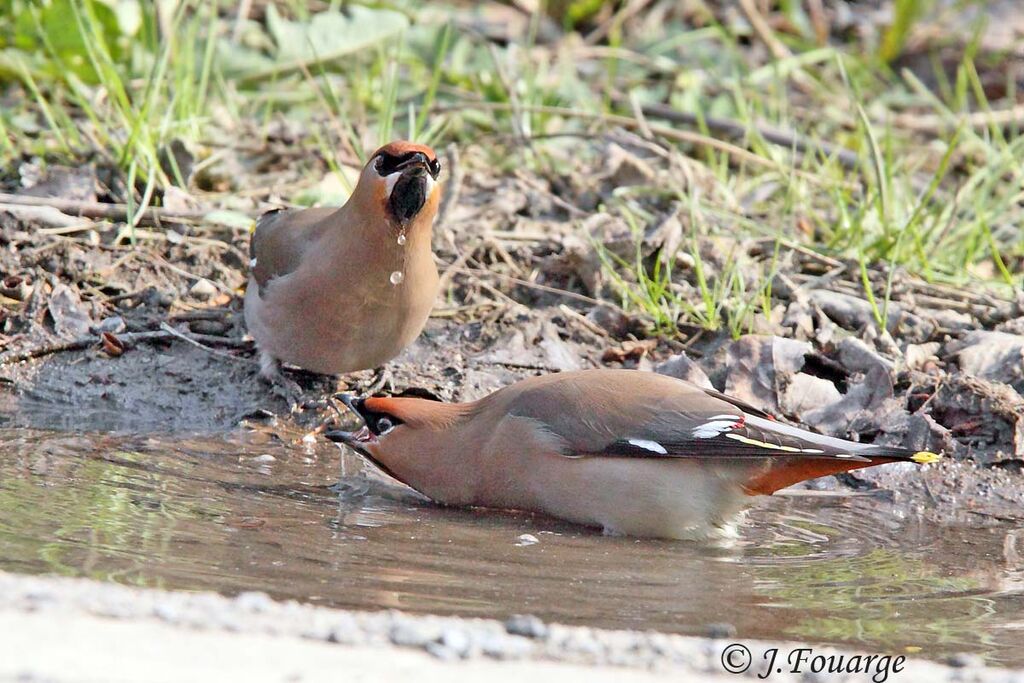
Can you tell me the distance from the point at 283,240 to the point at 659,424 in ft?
6.10

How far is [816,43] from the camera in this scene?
1053cm

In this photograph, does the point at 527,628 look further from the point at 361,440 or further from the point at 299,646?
the point at 361,440

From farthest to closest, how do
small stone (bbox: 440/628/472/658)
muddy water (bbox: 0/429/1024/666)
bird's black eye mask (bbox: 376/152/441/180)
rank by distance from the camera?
bird's black eye mask (bbox: 376/152/441/180) → muddy water (bbox: 0/429/1024/666) → small stone (bbox: 440/628/472/658)

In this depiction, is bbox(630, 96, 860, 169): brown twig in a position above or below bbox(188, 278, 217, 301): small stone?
above

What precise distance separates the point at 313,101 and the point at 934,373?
398 centimetres

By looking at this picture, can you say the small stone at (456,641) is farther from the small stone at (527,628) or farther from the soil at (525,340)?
the soil at (525,340)

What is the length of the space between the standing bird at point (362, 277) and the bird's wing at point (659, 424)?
2.48 ft

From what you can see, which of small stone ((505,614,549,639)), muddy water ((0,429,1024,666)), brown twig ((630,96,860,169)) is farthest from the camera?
brown twig ((630,96,860,169))

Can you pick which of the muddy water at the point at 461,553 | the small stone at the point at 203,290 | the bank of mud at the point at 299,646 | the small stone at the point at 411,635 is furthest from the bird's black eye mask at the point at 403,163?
the small stone at the point at 411,635

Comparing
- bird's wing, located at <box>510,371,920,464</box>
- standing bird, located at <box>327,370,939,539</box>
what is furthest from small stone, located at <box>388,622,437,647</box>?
bird's wing, located at <box>510,371,920,464</box>

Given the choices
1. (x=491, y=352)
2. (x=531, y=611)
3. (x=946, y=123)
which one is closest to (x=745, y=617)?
(x=531, y=611)

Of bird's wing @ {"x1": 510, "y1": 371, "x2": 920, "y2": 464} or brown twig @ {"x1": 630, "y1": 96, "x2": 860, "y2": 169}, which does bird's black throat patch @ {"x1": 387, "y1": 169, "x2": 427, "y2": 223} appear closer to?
bird's wing @ {"x1": 510, "y1": 371, "x2": 920, "y2": 464}

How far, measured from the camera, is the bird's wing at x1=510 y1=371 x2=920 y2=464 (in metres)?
4.82

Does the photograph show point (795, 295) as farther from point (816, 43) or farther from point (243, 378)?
point (816, 43)
